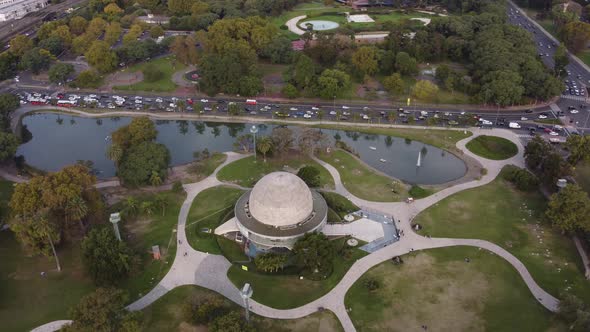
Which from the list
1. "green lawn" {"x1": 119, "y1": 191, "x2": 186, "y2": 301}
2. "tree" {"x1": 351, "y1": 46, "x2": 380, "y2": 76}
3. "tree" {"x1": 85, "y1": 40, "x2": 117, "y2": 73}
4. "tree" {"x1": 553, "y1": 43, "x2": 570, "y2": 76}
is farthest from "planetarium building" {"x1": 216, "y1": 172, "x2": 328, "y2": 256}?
"tree" {"x1": 553, "y1": 43, "x2": 570, "y2": 76}

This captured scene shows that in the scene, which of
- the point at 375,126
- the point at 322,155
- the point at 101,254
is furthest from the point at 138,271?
the point at 375,126

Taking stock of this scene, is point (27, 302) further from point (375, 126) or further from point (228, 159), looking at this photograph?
point (375, 126)

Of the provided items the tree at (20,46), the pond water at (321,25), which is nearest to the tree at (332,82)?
the pond water at (321,25)

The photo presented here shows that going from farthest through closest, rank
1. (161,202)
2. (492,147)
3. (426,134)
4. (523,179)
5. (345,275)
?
(426,134), (492,147), (523,179), (161,202), (345,275)

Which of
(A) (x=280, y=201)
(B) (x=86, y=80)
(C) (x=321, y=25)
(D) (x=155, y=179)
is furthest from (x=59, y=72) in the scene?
(C) (x=321, y=25)

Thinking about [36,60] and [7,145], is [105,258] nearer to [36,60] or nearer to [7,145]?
[7,145]

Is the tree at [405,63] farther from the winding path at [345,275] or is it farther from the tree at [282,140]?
the winding path at [345,275]
